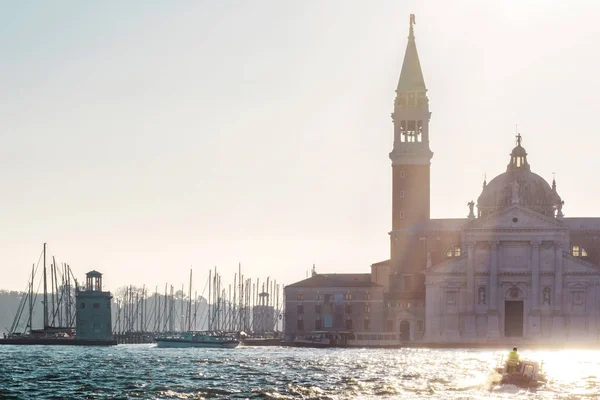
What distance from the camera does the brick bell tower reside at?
140625 millimetres

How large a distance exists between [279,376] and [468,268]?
59662 millimetres

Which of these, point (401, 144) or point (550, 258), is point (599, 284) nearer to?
point (550, 258)

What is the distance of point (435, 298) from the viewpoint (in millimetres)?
134375

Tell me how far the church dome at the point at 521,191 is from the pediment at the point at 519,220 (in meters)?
5.75

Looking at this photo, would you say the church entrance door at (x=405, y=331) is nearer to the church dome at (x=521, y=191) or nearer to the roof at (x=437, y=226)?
the roof at (x=437, y=226)

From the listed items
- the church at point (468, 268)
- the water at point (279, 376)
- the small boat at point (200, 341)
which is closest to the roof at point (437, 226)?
the church at point (468, 268)

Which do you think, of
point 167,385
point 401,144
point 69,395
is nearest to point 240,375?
point 167,385

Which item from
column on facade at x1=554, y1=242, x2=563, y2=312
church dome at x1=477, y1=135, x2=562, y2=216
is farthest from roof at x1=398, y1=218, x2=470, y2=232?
column on facade at x1=554, y1=242, x2=563, y2=312

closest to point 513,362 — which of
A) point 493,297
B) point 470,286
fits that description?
point 470,286

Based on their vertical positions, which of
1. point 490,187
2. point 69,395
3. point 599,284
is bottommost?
point 69,395

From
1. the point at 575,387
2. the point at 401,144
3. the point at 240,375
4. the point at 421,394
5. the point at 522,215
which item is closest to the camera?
the point at 421,394

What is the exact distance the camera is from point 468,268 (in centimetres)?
13400

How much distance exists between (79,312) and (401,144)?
37470 mm

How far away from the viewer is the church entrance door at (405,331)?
448 ft
